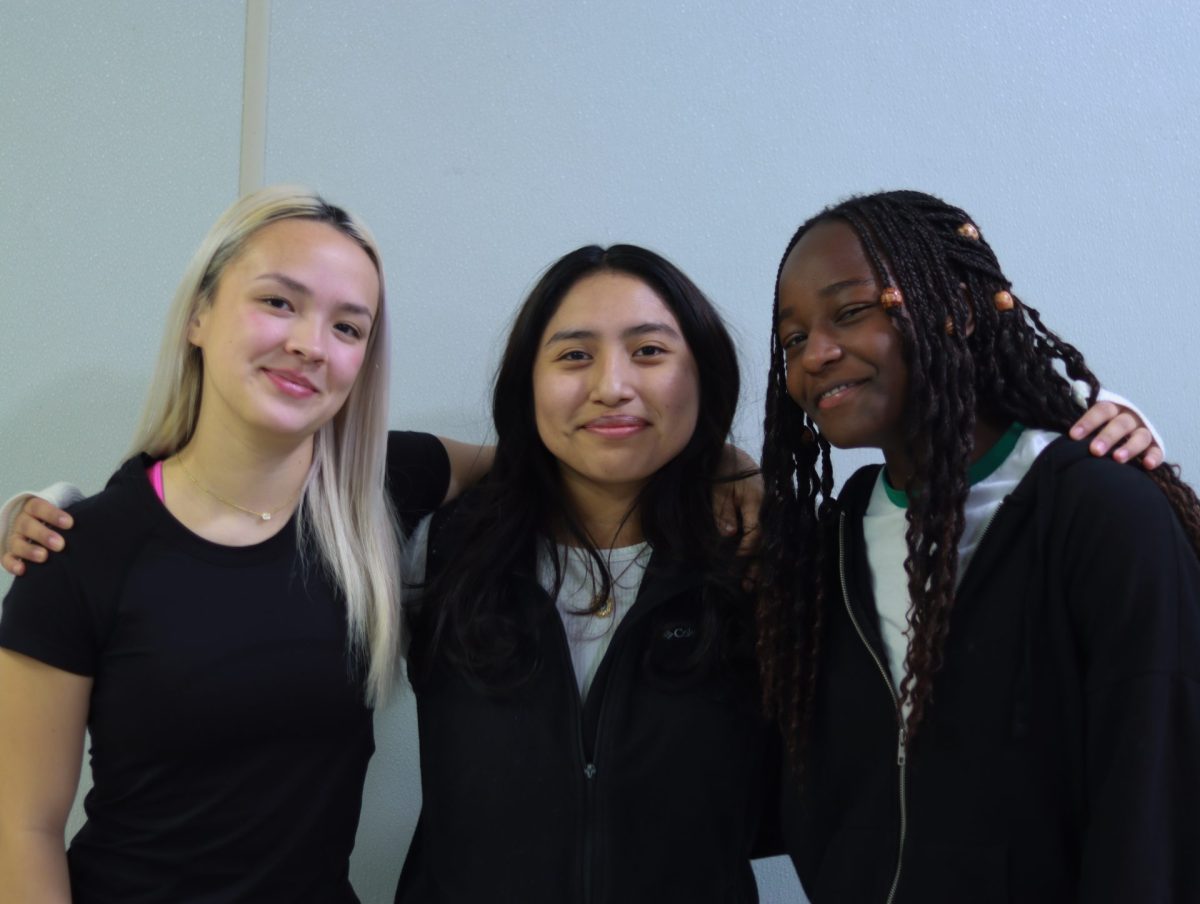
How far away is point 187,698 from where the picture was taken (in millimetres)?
1259

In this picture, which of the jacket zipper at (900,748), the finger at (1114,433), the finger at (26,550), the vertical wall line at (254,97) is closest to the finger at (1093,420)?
the finger at (1114,433)

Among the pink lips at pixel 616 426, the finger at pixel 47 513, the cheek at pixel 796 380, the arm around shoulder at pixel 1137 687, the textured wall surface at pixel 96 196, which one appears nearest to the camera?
the arm around shoulder at pixel 1137 687

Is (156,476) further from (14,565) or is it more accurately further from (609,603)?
(609,603)

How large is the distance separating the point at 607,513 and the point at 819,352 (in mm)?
514

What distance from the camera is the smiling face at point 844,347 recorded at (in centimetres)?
111

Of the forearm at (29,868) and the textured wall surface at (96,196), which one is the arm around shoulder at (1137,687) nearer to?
the forearm at (29,868)

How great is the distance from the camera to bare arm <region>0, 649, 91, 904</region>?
1229mm

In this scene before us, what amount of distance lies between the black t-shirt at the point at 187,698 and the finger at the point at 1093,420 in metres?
0.99

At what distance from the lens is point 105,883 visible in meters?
1.28

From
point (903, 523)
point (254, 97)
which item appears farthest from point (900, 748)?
point (254, 97)

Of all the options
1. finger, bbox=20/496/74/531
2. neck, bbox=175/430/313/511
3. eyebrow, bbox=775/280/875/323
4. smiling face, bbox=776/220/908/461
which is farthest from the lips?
finger, bbox=20/496/74/531

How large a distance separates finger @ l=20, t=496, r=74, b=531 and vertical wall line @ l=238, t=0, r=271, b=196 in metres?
0.70

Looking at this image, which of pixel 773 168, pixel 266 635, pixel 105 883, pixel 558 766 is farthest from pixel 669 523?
pixel 105 883

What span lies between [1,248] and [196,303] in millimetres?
599
